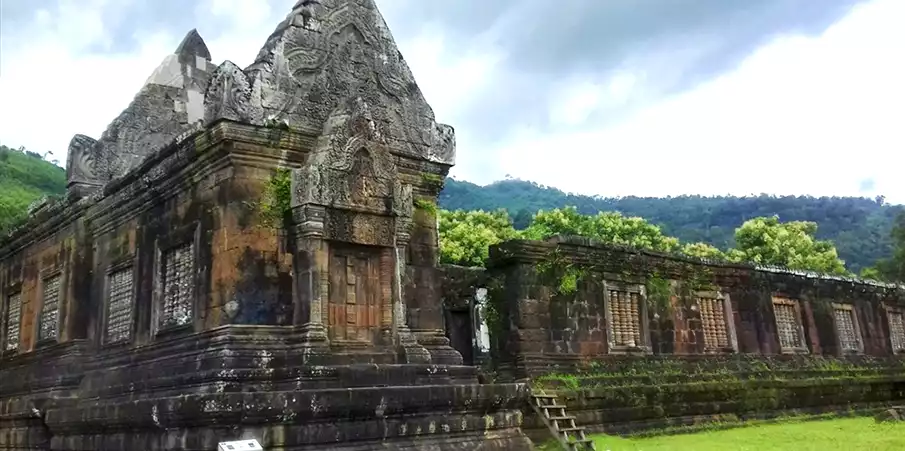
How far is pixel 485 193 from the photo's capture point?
446 feet

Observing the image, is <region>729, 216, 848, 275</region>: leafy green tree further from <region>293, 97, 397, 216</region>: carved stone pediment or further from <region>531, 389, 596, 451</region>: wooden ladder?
<region>293, 97, 397, 216</region>: carved stone pediment

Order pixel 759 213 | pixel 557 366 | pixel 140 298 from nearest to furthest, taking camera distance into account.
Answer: pixel 140 298 < pixel 557 366 < pixel 759 213

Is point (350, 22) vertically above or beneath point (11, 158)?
beneath

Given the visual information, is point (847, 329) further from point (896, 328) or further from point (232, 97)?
point (232, 97)

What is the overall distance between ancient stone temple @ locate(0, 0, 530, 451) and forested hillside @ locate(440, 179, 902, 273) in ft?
288

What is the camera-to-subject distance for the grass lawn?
11.2 metres

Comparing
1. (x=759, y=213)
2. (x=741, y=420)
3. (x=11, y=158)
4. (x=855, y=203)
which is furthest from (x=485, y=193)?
(x=741, y=420)

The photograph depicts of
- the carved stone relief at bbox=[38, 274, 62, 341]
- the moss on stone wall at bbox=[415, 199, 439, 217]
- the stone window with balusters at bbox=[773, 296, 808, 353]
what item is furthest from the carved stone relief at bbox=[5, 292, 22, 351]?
the stone window with balusters at bbox=[773, 296, 808, 353]

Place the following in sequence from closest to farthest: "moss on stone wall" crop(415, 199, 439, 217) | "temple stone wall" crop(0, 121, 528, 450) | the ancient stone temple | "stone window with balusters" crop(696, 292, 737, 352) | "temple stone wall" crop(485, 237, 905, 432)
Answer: "temple stone wall" crop(0, 121, 528, 450) → the ancient stone temple → "moss on stone wall" crop(415, 199, 439, 217) → "temple stone wall" crop(485, 237, 905, 432) → "stone window with balusters" crop(696, 292, 737, 352)

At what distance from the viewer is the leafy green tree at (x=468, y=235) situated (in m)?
32.1

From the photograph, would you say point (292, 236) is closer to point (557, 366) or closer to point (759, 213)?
point (557, 366)

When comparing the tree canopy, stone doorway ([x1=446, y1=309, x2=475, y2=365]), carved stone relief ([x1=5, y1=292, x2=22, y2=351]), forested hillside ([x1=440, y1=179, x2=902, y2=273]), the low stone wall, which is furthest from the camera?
forested hillside ([x1=440, y1=179, x2=902, y2=273])

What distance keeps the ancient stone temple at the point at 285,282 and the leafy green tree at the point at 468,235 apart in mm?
20693

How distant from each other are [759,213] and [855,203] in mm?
32032
